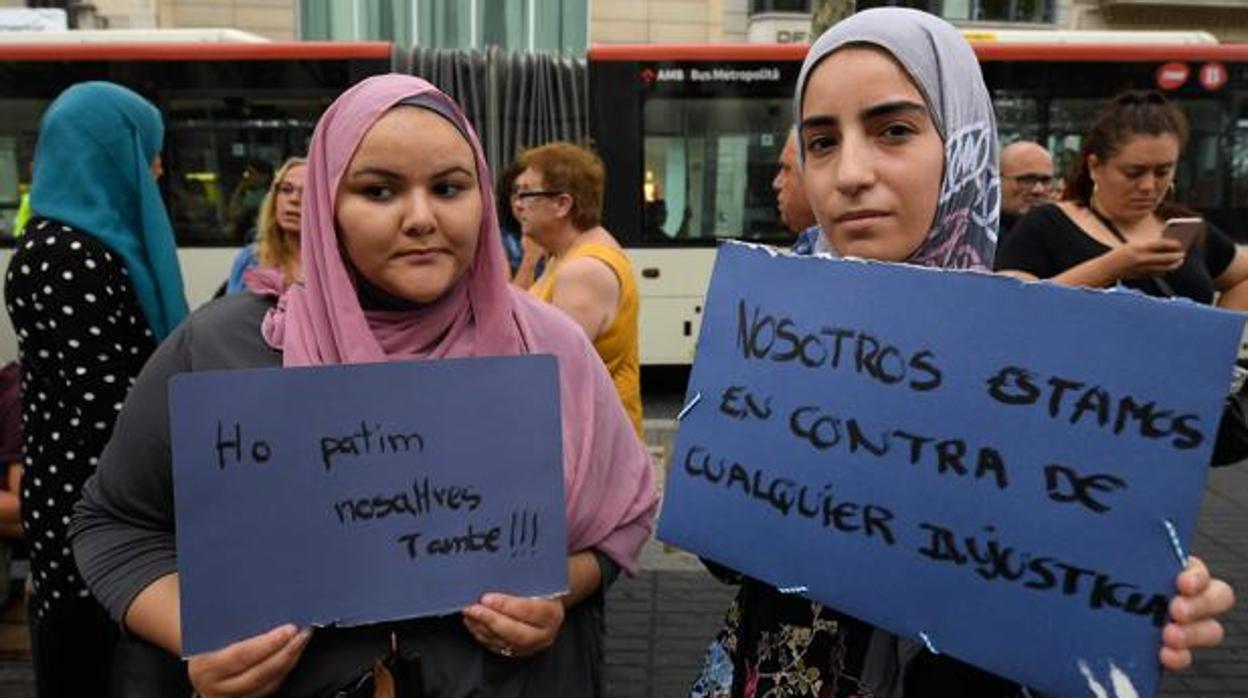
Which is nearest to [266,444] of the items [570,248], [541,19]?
[570,248]

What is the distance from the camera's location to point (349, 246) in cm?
146

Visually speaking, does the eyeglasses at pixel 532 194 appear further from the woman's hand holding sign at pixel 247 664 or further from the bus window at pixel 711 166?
the bus window at pixel 711 166

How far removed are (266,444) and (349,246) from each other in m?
0.33

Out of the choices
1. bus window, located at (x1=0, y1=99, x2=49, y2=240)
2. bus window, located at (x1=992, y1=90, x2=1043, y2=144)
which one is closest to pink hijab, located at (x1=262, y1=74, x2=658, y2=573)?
bus window, located at (x1=992, y1=90, x2=1043, y2=144)

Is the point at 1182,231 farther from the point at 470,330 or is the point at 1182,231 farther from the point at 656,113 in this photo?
the point at 656,113

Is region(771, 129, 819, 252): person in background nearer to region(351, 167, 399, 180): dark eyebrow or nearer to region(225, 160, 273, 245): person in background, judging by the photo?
region(351, 167, 399, 180): dark eyebrow

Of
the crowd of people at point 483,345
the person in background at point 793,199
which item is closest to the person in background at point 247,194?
the person in background at point 793,199

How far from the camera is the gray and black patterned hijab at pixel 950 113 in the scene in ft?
4.63

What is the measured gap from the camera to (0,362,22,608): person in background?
294 centimetres

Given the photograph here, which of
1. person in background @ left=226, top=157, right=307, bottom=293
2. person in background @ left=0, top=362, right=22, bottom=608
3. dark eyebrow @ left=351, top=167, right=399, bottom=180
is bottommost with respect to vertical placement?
person in background @ left=0, top=362, right=22, bottom=608

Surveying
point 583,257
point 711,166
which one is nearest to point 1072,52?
point 711,166

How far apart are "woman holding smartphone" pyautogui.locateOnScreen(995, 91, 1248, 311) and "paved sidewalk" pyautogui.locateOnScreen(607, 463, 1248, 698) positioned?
67.9 inches

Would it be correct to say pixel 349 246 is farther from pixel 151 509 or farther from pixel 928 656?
pixel 928 656

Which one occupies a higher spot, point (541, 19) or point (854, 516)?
point (541, 19)
